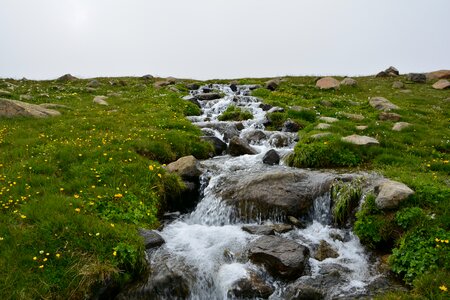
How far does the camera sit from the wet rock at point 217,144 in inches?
671

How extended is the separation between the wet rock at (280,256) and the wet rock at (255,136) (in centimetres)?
956

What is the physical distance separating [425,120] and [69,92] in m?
28.4

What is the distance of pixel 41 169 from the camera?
38.3ft

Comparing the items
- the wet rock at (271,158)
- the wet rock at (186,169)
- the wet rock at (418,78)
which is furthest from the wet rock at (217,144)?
the wet rock at (418,78)

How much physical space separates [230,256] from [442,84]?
35.0m

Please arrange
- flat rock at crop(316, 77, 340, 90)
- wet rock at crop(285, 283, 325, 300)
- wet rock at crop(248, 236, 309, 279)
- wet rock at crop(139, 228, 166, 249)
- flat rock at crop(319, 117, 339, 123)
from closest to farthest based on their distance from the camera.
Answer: wet rock at crop(285, 283, 325, 300) < wet rock at crop(248, 236, 309, 279) < wet rock at crop(139, 228, 166, 249) < flat rock at crop(319, 117, 339, 123) < flat rock at crop(316, 77, 340, 90)

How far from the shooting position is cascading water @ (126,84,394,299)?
800 centimetres

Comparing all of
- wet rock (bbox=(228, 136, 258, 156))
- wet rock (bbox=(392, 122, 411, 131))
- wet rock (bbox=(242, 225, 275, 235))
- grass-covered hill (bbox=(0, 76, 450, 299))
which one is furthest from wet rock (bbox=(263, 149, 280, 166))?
wet rock (bbox=(392, 122, 411, 131))

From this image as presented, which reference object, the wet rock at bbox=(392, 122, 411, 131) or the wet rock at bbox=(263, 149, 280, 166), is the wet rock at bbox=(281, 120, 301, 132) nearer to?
the wet rock at bbox=(392, 122, 411, 131)

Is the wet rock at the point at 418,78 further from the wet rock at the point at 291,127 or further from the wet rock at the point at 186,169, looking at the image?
the wet rock at the point at 186,169

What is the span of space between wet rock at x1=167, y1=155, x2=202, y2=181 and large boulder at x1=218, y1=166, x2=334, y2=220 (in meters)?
1.20

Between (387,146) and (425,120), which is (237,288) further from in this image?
(425,120)

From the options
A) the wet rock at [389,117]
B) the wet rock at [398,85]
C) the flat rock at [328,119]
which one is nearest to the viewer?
the flat rock at [328,119]

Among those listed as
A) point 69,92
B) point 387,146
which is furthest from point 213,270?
point 69,92
